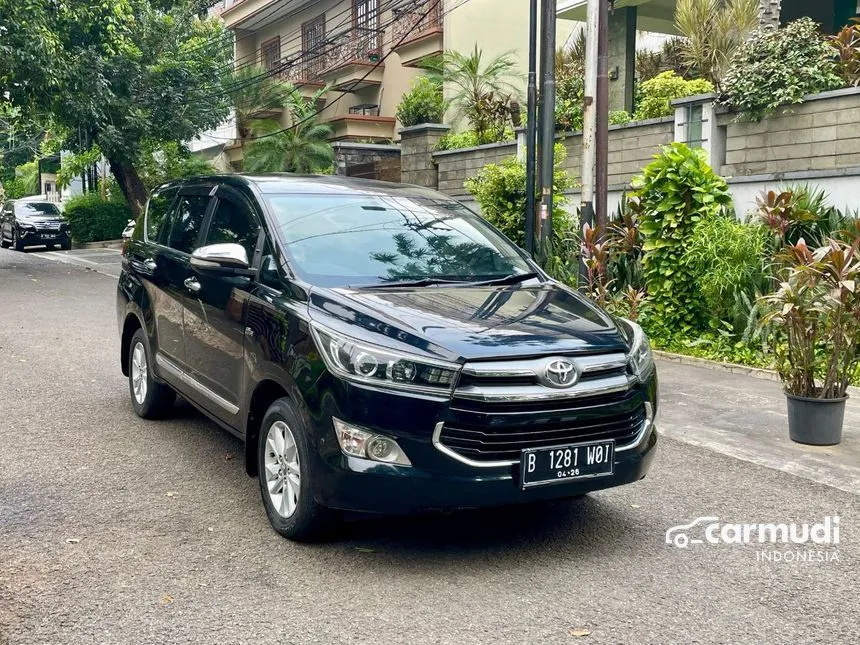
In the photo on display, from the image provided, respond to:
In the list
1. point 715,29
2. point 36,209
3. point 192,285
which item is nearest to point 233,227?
A: point 192,285

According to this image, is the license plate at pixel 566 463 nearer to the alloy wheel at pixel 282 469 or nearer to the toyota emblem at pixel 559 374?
the toyota emblem at pixel 559 374

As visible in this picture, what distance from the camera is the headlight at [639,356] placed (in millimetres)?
4316

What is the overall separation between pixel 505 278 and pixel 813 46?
7384mm

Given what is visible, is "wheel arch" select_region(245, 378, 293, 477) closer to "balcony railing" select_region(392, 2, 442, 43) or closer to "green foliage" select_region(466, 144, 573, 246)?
"green foliage" select_region(466, 144, 573, 246)

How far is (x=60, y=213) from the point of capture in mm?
29641

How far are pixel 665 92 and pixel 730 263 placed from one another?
6164 millimetres

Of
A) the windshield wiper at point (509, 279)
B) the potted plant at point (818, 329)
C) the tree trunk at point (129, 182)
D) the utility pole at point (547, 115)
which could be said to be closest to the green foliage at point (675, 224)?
the utility pole at point (547, 115)

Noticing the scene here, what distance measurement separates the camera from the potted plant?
234 inches

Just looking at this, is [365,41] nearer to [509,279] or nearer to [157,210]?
[157,210]

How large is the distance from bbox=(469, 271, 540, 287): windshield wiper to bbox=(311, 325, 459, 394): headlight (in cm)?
113

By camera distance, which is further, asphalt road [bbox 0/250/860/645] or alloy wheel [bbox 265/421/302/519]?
alloy wheel [bbox 265/421/302/519]

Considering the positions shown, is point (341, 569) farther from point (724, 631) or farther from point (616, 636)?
point (724, 631)

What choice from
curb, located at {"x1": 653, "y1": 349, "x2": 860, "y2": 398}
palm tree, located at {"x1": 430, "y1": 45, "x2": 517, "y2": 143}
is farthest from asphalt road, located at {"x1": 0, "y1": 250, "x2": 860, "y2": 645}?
palm tree, located at {"x1": 430, "y1": 45, "x2": 517, "y2": 143}

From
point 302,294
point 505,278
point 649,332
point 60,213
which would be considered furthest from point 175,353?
point 60,213
